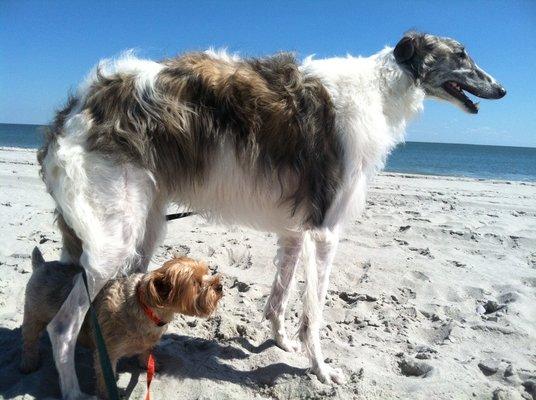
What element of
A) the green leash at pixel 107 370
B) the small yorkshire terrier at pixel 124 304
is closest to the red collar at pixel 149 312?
the small yorkshire terrier at pixel 124 304

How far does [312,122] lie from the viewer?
298 cm

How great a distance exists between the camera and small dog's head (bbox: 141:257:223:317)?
9.28 feet

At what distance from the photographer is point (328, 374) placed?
3.01 meters

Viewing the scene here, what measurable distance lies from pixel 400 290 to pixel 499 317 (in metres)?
0.94

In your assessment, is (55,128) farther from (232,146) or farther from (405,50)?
(405,50)

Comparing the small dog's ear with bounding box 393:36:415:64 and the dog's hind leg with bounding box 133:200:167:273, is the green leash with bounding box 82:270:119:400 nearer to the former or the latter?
the dog's hind leg with bounding box 133:200:167:273

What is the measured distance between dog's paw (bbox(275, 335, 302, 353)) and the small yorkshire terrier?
0.85 m

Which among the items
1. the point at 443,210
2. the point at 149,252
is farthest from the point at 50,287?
the point at 443,210

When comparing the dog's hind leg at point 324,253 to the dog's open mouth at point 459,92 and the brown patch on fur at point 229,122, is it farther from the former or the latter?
the dog's open mouth at point 459,92

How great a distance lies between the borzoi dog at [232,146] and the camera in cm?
270

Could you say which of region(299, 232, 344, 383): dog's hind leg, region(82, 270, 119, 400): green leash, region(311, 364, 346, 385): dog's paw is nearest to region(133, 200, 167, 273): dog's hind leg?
region(82, 270, 119, 400): green leash

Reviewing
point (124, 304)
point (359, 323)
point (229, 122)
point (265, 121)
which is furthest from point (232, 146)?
point (359, 323)

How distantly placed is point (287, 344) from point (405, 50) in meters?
2.54

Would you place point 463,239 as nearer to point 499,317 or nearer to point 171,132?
point 499,317
